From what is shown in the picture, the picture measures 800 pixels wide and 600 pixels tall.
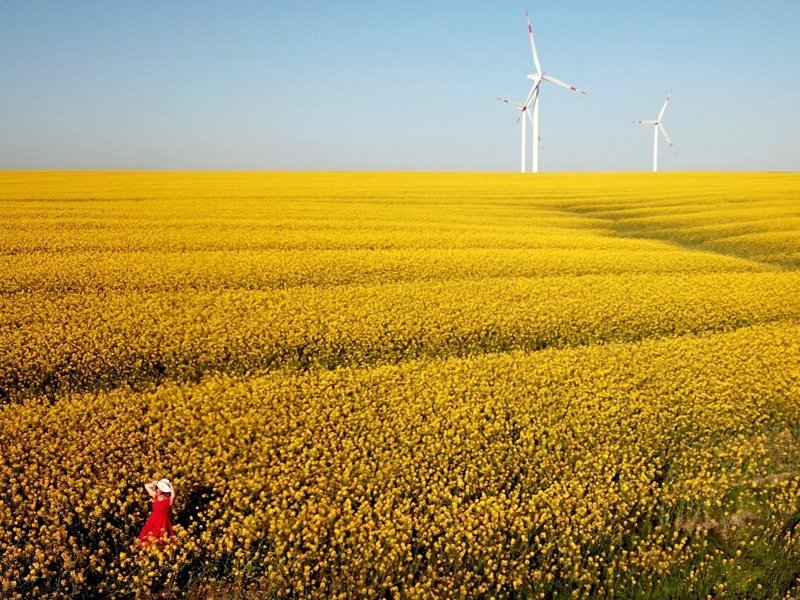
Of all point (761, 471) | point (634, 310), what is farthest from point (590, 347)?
point (761, 471)

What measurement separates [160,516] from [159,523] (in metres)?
0.07

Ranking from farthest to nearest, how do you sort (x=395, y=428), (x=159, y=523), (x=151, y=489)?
(x=395, y=428) < (x=151, y=489) < (x=159, y=523)

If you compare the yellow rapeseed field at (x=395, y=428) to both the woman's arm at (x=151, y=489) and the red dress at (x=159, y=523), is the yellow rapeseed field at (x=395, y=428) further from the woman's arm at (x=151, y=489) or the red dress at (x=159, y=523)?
the woman's arm at (x=151, y=489)

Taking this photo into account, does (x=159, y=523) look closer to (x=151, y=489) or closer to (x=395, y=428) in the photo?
(x=151, y=489)

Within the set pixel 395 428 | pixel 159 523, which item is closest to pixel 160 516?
pixel 159 523

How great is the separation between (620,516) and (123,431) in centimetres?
664

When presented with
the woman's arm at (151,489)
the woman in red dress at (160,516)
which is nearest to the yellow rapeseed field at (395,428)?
the woman in red dress at (160,516)

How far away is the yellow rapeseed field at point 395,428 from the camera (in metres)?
6.26

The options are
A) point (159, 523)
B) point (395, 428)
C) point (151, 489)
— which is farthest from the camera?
point (395, 428)

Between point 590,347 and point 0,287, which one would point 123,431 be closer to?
point 590,347

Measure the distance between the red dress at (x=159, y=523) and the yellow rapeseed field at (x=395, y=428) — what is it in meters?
0.18

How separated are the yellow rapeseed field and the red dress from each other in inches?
7.0

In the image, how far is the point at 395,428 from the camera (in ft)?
28.0

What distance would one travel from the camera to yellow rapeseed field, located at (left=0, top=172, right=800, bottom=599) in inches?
247
